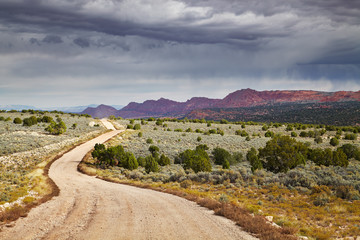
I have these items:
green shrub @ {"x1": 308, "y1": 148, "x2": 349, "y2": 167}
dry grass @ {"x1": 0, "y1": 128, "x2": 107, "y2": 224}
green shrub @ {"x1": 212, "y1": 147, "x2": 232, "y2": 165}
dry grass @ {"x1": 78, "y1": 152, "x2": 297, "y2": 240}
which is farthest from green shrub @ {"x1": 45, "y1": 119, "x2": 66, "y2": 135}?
green shrub @ {"x1": 308, "y1": 148, "x2": 349, "y2": 167}

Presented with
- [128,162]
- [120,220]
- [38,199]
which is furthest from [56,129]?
[120,220]

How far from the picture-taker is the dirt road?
9.37 m

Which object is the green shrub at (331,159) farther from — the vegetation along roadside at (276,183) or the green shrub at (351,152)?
the green shrub at (351,152)

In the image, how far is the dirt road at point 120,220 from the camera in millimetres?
9367

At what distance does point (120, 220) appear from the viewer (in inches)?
425

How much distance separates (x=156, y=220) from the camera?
10.8 metres

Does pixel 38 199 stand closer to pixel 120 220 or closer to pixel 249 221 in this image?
pixel 120 220

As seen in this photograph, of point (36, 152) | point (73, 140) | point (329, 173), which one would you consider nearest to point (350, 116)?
point (329, 173)

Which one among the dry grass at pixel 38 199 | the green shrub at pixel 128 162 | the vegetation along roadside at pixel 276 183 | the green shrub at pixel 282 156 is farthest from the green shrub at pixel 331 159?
the dry grass at pixel 38 199

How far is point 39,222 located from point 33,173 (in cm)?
1557

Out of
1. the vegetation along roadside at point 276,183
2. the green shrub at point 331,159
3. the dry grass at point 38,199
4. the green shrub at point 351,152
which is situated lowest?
the green shrub at point 351,152

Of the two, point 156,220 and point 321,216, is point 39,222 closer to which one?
point 156,220

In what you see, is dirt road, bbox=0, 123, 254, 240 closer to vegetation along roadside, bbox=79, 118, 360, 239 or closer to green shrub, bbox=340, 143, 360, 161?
vegetation along roadside, bbox=79, 118, 360, 239

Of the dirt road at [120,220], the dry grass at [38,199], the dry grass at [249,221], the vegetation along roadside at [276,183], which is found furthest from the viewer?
the vegetation along roadside at [276,183]
